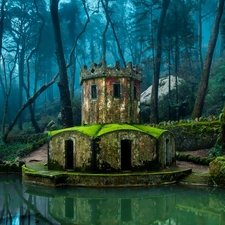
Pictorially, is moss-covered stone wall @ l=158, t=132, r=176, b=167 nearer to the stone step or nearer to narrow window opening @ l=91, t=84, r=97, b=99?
the stone step

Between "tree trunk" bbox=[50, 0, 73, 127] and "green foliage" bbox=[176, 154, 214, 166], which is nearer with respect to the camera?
"green foliage" bbox=[176, 154, 214, 166]

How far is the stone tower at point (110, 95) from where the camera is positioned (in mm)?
18484

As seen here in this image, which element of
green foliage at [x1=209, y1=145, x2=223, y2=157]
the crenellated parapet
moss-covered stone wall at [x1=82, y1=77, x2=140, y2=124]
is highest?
the crenellated parapet

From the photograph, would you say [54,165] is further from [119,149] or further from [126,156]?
Answer: [126,156]

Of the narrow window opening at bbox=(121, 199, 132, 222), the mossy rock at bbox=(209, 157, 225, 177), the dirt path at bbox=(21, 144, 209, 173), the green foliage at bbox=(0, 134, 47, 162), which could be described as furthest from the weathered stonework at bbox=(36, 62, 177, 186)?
the green foliage at bbox=(0, 134, 47, 162)

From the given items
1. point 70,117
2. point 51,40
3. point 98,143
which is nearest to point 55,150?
point 98,143

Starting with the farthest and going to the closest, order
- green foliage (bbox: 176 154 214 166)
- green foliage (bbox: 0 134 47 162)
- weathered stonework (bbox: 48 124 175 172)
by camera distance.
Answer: green foliage (bbox: 0 134 47 162)
green foliage (bbox: 176 154 214 166)
weathered stonework (bbox: 48 124 175 172)

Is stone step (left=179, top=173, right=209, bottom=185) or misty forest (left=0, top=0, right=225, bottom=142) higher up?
misty forest (left=0, top=0, right=225, bottom=142)

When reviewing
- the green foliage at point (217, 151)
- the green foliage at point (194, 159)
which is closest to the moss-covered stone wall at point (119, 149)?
the green foliage at point (194, 159)

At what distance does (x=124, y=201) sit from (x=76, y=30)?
39.3 m

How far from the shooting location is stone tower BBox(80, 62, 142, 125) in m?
18.5

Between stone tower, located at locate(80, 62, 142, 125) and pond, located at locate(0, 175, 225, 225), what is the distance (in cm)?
618

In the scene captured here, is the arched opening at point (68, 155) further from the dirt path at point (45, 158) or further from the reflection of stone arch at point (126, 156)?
the dirt path at point (45, 158)

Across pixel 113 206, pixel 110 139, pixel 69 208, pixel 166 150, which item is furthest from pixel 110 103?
pixel 69 208
